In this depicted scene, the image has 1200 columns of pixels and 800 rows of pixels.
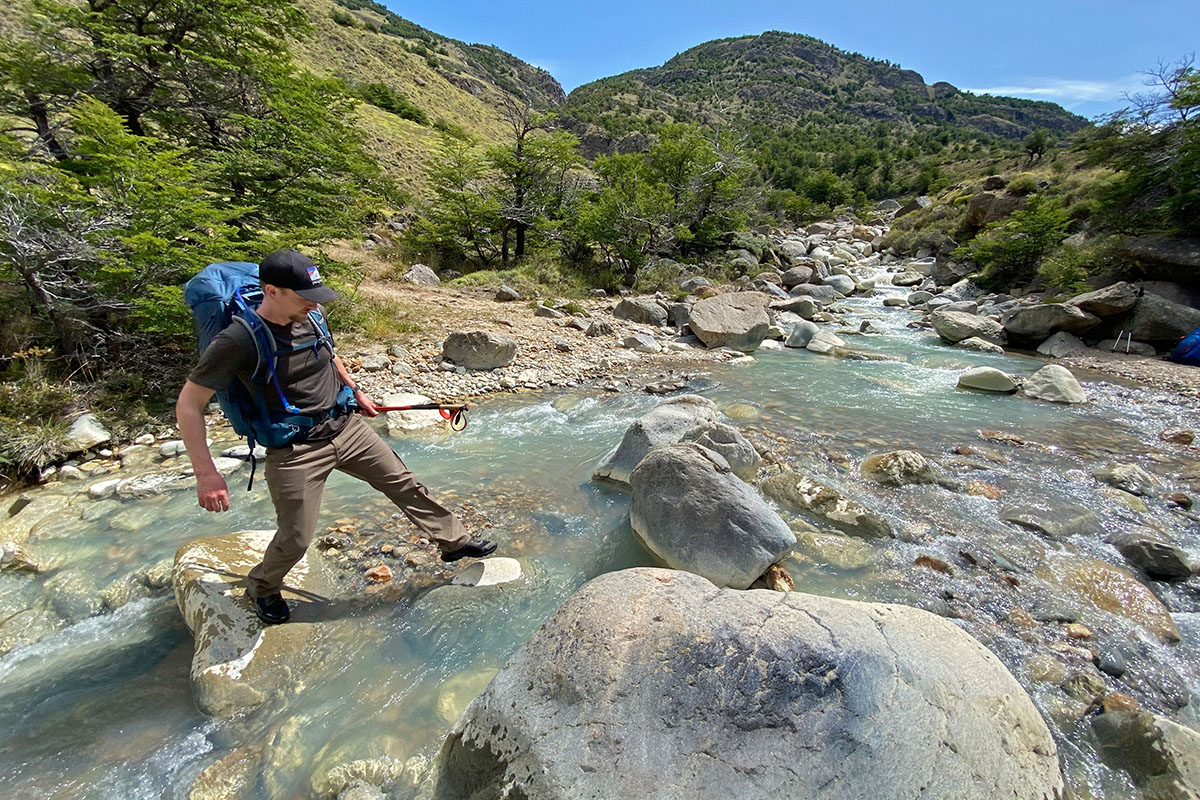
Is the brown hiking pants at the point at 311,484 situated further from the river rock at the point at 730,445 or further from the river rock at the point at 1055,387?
the river rock at the point at 1055,387

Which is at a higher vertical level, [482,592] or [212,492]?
[212,492]

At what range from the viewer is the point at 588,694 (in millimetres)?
2072

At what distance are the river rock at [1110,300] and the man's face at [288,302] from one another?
16703 millimetres

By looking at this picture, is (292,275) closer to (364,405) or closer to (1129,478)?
(364,405)

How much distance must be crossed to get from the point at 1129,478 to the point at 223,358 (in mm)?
8665

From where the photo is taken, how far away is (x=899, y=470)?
18.4ft

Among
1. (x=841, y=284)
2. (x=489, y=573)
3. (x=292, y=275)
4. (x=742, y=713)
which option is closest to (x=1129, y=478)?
(x=742, y=713)

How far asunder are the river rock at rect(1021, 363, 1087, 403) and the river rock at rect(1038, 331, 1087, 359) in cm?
391

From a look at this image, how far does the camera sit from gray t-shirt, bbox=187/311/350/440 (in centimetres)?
252

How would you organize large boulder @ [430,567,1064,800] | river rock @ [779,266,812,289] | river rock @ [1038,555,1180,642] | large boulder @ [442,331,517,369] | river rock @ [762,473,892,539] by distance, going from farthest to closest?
river rock @ [779,266,812,289] < large boulder @ [442,331,517,369] < river rock @ [762,473,892,539] < river rock @ [1038,555,1180,642] < large boulder @ [430,567,1064,800]

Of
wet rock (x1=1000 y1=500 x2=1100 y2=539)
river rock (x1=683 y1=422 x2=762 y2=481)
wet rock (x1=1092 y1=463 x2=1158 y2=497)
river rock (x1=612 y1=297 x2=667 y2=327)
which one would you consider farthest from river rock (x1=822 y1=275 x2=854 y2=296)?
river rock (x1=683 y1=422 x2=762 y2=481)

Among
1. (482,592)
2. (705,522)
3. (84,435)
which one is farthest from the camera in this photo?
(84,435)

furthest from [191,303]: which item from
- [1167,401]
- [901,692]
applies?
[1167,401]

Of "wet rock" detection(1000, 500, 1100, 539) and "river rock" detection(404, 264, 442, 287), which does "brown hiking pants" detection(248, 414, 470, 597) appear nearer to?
"wet rock" detection(1000, 500, 1100, 539)
